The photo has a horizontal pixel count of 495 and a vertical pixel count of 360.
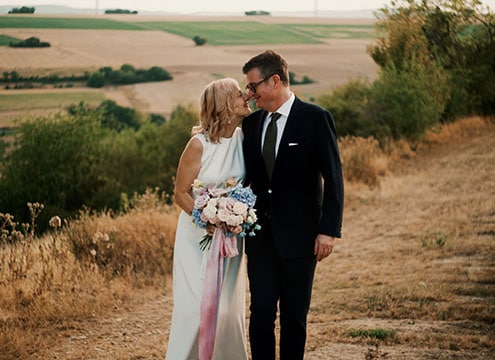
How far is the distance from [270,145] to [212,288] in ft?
3.15

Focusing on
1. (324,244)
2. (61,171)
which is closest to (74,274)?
(324,244)

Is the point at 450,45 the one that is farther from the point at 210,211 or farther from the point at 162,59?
the point at 162,59

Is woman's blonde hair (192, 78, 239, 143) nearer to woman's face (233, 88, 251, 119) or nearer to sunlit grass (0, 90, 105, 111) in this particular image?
woman's face (233, 88, 251, 119)

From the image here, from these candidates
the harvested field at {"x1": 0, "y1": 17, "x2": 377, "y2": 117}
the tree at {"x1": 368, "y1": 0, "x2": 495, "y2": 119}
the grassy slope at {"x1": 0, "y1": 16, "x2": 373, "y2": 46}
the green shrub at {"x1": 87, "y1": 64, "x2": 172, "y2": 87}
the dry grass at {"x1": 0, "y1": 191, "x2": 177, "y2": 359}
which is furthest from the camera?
the grassy slope at {"x1": 0, "y1": 16, "x2": 373, "y2": 46}

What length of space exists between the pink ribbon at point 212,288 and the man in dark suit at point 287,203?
5.8 inches

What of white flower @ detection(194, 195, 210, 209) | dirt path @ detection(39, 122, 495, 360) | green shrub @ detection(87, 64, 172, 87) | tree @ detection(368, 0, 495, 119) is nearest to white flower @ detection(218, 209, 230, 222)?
white flower @ detection(194, 195, 210, 209)

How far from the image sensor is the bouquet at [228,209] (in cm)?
441

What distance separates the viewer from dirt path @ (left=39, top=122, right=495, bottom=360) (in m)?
5.96

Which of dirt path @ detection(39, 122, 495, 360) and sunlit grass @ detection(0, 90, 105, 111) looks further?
sunlit grass @ detection(0, 90, 105, 111)

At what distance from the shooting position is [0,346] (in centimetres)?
625

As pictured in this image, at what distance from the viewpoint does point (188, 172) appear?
15.5 feet

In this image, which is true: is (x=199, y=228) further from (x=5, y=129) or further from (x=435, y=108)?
(x=5, y=129)

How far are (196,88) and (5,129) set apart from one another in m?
37.3

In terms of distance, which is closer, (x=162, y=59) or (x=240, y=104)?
(x=240, y=104)
